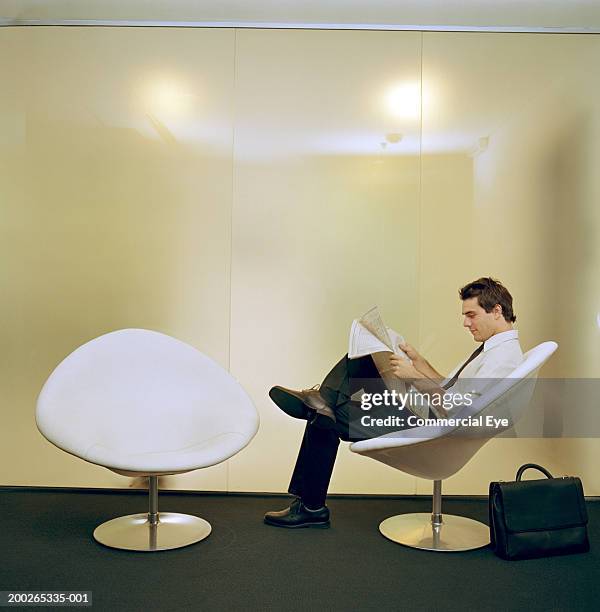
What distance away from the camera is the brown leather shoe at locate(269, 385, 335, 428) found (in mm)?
3229

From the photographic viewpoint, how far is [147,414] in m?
3.25

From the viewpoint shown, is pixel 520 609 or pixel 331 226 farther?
pixel 331 226

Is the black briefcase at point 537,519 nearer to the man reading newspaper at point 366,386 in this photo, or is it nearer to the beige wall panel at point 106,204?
the man reading newspaper at point 366,386

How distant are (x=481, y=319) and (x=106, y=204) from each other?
206cm

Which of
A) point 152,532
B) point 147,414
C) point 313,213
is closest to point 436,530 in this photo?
point 152,532

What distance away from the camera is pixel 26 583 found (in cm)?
260

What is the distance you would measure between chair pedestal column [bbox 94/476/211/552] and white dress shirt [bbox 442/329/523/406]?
1.26 metres

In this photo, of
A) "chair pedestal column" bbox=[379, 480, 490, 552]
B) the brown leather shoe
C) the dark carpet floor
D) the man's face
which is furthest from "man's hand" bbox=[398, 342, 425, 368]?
the dark carpet floor

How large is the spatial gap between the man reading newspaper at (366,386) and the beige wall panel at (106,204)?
32.7 inches

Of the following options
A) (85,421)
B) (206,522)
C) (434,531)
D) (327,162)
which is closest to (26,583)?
(85,421)

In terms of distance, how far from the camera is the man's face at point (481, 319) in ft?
10.6

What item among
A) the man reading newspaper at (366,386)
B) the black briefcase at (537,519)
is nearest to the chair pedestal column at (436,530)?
the black briefcase at (537,519)

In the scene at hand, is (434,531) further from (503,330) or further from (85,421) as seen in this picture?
(85,421)

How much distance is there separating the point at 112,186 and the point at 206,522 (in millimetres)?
1831
